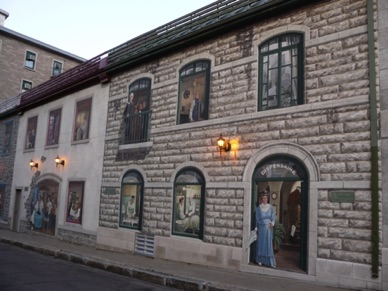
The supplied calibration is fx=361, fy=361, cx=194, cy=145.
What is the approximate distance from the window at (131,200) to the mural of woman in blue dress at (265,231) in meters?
4.85

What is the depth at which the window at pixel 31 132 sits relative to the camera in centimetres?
2038

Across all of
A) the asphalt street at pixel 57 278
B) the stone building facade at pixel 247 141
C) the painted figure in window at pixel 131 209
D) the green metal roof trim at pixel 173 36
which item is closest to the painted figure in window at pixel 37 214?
the stone building facade at pixel 247 141

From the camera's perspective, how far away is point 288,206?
29.7 feet

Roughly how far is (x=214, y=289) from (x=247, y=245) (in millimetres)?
2119

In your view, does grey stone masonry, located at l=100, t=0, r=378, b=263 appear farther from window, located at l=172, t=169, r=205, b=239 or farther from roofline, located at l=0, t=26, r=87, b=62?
roofline, located at l=0, t=26, r=87, b=62

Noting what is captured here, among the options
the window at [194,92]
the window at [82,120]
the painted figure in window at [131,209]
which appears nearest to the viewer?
the window at [194,92]

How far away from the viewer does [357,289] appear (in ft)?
24.6

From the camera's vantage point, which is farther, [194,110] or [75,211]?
[75,211]

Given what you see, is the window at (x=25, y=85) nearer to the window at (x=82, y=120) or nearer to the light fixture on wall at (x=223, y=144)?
the window at (x=82, y=120)

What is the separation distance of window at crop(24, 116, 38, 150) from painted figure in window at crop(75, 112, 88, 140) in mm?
5095

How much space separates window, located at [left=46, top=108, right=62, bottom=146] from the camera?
1831 cm

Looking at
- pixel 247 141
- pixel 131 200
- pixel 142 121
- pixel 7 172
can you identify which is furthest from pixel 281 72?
pixel 7 172

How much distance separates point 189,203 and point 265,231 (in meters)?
2.82

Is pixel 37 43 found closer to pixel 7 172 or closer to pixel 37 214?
pixel 7 172
